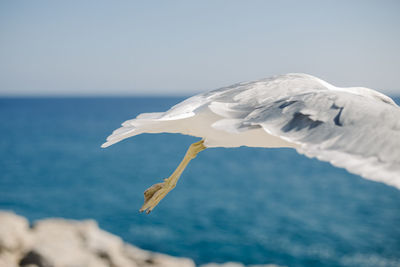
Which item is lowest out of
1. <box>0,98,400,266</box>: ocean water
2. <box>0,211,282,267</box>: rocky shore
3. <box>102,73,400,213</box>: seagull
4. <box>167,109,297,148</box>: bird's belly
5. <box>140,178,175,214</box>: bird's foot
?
<box>0,98,400,266</box>: ocean water

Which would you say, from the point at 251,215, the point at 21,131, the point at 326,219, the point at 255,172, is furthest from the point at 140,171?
the point at 21,131

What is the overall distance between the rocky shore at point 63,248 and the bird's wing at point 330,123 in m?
6.36

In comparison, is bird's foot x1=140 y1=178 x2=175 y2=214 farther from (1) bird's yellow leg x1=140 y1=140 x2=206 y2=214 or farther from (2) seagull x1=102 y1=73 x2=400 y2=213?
(2) seagull x1=102 y1=73 x2=400 y2=213

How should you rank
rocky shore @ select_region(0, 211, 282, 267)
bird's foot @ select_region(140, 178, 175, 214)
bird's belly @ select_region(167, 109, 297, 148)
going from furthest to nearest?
rocky shore @ select_region(0, 211, 282, 267) < bird's foot @ select_region(140, 178, 175, 214) < bird's belly @ select_region(167, 109, 297, 148)

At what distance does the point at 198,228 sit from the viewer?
18062mm

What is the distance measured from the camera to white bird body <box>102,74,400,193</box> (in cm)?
213

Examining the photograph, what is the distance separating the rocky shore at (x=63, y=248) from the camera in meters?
7.92

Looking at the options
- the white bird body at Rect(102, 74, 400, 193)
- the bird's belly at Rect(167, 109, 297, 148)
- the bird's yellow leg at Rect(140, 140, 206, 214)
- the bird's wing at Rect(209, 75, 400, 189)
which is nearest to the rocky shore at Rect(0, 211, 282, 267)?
the bird's yellow leg at Rect(140, 140, 206, 214)

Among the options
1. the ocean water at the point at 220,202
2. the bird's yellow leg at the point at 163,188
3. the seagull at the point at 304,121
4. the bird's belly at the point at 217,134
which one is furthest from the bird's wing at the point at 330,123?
the ocean water at the point at 220,202

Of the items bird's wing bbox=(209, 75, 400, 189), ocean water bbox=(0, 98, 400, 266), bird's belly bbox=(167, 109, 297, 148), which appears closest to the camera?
bird's wing bbox=(209, 75, 400, 189)

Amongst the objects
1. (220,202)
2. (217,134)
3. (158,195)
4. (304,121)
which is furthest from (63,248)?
(220,202)

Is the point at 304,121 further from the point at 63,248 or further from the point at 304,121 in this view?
the point at 63,248

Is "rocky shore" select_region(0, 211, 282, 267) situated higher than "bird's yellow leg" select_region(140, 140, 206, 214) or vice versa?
"bird's yellow leg" select_region(140, 140, 206, 214)

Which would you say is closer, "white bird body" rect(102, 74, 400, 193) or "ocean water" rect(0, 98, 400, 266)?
"white bird body" rect(102, 74, 400, 193)
